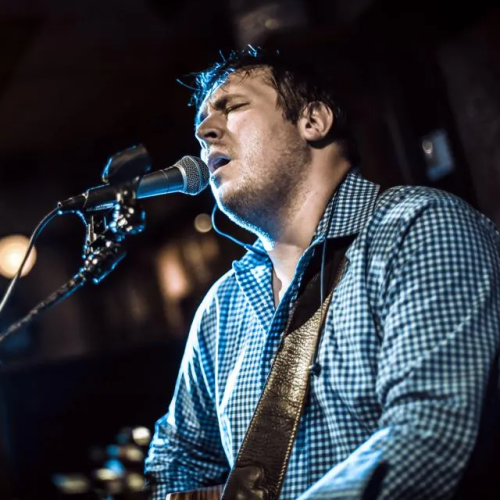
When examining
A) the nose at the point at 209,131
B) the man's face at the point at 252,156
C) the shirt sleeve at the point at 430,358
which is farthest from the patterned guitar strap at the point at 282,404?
the nose at the point at 209,131

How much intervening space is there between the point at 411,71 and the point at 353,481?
8.69ft

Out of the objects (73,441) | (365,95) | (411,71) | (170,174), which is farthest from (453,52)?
(73,441)

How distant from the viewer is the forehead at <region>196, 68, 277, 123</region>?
232 centimetres

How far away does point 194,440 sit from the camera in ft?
7.89

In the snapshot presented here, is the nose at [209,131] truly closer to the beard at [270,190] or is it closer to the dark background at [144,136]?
the beard at [270,190]

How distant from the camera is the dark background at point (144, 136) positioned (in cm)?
336

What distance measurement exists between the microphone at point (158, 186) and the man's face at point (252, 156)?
29 cm

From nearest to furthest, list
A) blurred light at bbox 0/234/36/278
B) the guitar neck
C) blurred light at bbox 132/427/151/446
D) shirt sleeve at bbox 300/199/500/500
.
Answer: shirt sleeve at bbox 300/199/500/500 < the guitar neck < blurred light at bbox 132/427/151/446 < blurred light at bbox 0/234/36/278

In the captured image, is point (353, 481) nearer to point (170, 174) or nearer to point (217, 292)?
point (170, 174)

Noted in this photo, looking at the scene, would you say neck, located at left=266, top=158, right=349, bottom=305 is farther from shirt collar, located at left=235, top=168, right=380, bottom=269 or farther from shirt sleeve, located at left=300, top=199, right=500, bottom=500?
shirt sleeve, located at left=300, top=199, right=500, bottom=500

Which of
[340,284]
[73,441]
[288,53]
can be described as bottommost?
[73,441]

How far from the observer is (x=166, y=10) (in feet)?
16.7

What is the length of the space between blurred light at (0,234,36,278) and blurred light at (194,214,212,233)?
231 centimetres

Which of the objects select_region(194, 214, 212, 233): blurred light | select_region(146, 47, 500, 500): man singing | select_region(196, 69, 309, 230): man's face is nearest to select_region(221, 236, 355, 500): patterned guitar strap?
select_region(146, 47, 500, 500): man singing
